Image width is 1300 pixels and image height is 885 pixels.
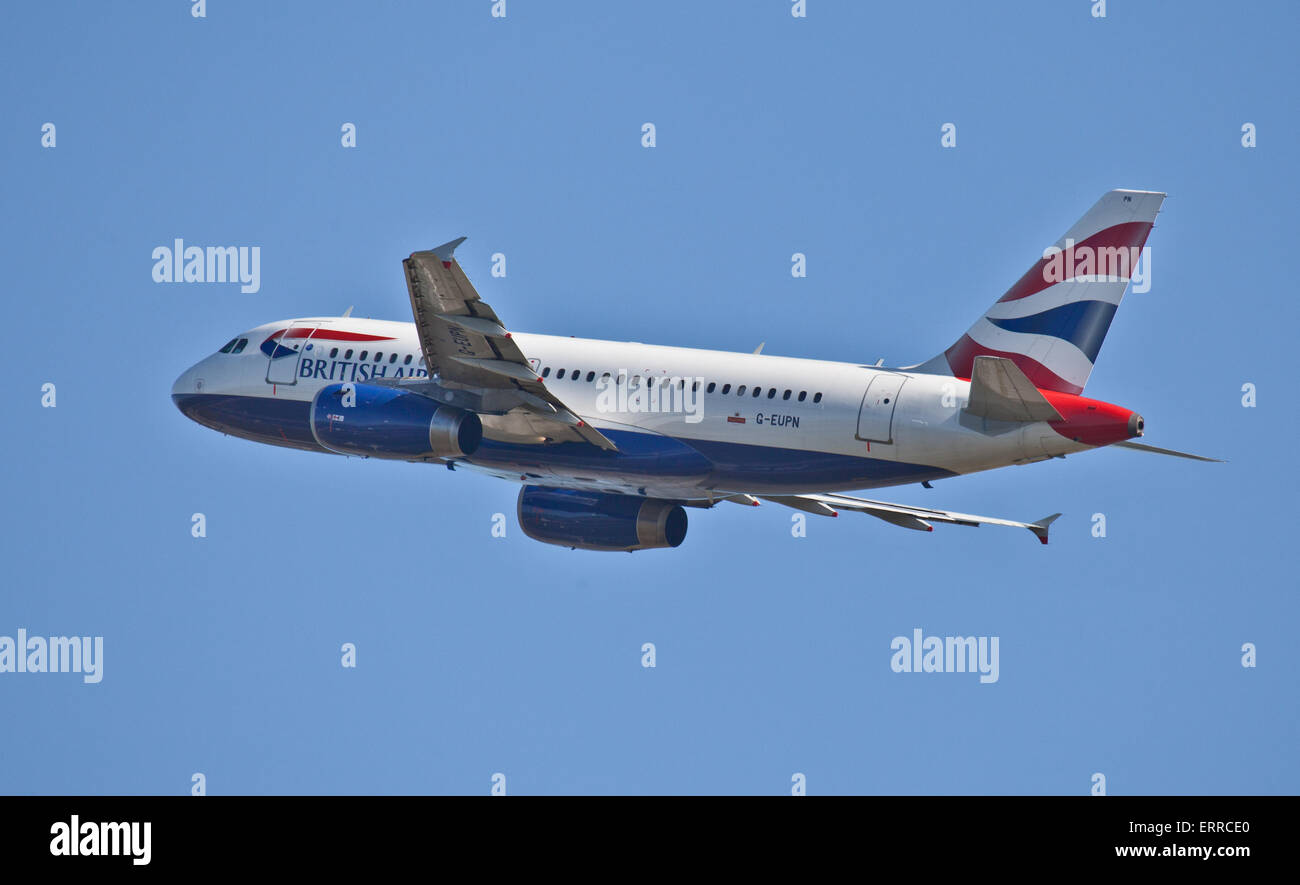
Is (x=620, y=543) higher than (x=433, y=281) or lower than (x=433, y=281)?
lower

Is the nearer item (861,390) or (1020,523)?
(861,390)

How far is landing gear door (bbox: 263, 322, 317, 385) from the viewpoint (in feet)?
177

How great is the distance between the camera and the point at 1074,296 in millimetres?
47219

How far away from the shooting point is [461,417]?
1911 inches

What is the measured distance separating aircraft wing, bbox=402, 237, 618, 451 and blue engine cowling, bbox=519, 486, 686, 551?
13.6 ft

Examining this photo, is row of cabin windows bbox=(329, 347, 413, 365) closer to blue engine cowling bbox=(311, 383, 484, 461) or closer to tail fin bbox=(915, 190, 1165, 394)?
blue engine cowling bbox=(311, 383, 484, 461)

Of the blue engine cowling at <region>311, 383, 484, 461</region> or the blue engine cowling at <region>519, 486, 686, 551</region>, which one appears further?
the blue engine cowling at <region>519, 486, 686, 551</region>

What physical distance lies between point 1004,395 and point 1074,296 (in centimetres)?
404

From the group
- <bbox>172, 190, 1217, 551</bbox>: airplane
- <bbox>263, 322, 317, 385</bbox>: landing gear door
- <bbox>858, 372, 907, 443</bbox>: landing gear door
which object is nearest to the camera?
<bbox>172, 190, 1217, 551</bbox>: airplane

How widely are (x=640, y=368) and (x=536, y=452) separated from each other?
308 centimetres

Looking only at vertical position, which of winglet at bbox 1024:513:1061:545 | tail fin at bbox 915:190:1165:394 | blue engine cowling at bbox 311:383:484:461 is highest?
tail fin at bbox 915:190:1165:394

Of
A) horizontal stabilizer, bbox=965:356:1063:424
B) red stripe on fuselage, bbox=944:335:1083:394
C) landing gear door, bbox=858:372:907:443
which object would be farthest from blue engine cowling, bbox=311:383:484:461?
horizontal stabilizer, bbox=965:356:1063:424

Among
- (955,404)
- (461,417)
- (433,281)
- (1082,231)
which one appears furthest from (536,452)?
(1082,231)

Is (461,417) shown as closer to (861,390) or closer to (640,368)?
(640,368)
